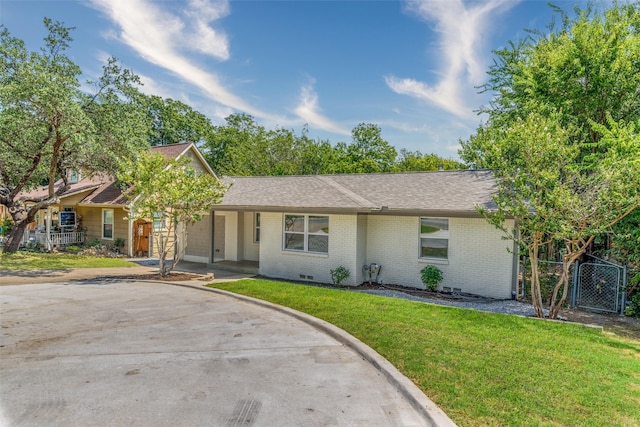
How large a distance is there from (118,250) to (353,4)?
17.0 meters

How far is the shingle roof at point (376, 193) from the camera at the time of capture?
464 inches

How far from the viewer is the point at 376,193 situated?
1377cm

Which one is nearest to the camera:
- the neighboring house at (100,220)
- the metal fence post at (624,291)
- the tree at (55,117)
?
the metal fence post at (624,291)

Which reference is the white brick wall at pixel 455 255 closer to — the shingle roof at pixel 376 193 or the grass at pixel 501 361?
the shingle roof at pixel 376 193

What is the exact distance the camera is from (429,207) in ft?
38.0

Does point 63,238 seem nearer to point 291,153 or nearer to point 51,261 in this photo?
point 51,261

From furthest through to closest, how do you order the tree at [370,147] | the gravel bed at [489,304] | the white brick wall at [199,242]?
the tree at [370,147]
the white brick wall at [199,242]
the gravel bed at [489,304]

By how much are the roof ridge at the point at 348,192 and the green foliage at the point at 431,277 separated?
285 centimetres

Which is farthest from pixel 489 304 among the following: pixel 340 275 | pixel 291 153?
pixel 291 153

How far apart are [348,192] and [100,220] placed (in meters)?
15.8

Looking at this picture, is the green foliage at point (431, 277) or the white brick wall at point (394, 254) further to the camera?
the green foliage at point (431, 277)

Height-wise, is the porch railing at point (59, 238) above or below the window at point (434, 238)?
below

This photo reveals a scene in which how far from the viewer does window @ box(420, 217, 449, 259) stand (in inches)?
473

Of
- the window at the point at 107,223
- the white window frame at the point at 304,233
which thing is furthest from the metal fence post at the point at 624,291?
the window at the point at 107,223
